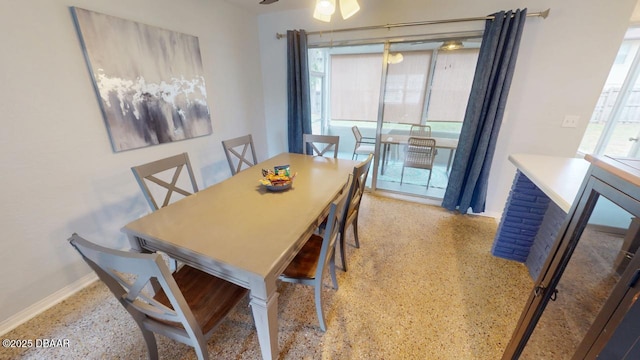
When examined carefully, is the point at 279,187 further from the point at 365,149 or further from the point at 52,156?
the point at 365,149

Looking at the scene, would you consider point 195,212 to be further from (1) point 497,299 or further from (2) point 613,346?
(1) point 497,299

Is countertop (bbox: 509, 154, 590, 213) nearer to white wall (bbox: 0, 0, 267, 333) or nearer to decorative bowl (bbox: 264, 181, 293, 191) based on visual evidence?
decorative bowl (bbox: 264, 181, 293, 191)

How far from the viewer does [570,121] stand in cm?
226

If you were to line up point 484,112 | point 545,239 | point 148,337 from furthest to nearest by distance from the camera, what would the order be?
1. point 484,112
2. point 545,239
3. point 148,337

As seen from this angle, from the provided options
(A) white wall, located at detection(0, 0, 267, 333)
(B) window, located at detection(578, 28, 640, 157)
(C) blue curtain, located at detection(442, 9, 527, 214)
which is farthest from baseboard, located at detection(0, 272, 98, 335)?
(B) window, located at detection(578, 28, 640, 157)

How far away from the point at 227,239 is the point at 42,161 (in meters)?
1.47

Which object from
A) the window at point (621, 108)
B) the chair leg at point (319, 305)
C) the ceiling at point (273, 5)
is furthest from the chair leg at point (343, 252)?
the window at point (621, 108)

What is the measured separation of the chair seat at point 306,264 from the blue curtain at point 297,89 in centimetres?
219

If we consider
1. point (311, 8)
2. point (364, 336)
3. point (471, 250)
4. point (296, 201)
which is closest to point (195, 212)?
point (296, 201)

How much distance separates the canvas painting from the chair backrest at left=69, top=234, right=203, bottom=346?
139 centimetres

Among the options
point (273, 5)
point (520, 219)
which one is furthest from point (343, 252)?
point (273, 5)

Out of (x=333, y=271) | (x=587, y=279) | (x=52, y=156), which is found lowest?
(x=333, y=271)

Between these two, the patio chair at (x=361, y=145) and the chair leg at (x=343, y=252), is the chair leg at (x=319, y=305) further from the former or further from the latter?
the patio chair at (x=361, y=145)

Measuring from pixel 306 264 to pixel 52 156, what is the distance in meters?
1.85
